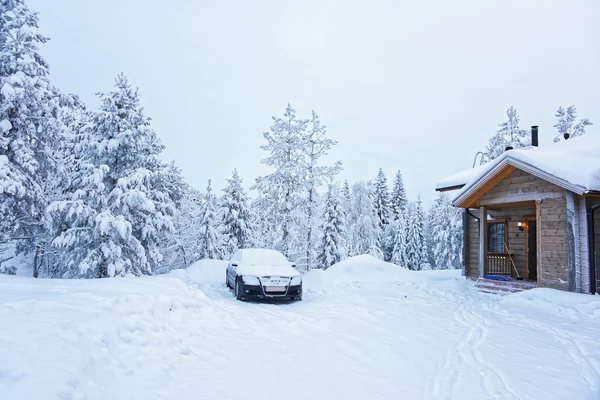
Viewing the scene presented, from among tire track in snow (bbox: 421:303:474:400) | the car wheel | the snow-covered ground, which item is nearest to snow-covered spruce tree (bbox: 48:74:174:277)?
the car wheel

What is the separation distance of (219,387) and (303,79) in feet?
325

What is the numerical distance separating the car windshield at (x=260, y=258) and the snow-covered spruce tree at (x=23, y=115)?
7.38 meters

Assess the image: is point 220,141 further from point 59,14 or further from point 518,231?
point 518,231

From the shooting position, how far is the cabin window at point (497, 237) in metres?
16.8

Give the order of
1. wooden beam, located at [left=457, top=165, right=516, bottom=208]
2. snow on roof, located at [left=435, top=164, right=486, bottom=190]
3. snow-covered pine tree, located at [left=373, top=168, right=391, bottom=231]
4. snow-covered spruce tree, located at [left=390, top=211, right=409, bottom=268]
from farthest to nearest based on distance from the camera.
Answer: snow-covered pine tree, located at [left=373, top=168, right=391, bottom=231]
snow-covered spruce tree, located at [left=390, top=211, right=409, bottom=268]
snow on roof, located at [left=435, top=164, right=486, bottom=190]
wooden beam, located at [left=457, top=165, right=516, bottom=208]

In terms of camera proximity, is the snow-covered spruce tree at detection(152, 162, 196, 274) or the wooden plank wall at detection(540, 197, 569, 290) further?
the snow-covered spruce tree at detection(152, 162, 196, 274)

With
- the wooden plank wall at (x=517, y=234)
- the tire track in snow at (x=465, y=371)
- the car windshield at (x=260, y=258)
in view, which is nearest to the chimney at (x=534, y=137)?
the wooden plank wall at (x=517, y=234)

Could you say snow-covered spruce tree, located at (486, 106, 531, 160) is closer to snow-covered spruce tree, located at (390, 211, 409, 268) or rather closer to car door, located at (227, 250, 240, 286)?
snow-covered spruce tree, located at (390, 211, 409, 268)

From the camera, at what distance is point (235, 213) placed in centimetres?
3042

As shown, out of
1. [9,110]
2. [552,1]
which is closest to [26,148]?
[9,110]

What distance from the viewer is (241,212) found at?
3127 centimetres

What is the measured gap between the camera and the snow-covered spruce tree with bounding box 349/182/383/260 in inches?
1300

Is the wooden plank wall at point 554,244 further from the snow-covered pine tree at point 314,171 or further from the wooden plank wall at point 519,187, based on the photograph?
the snow-covered pine tree at point 314,171

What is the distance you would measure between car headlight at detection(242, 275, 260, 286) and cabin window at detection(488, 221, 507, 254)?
12.6 meters
